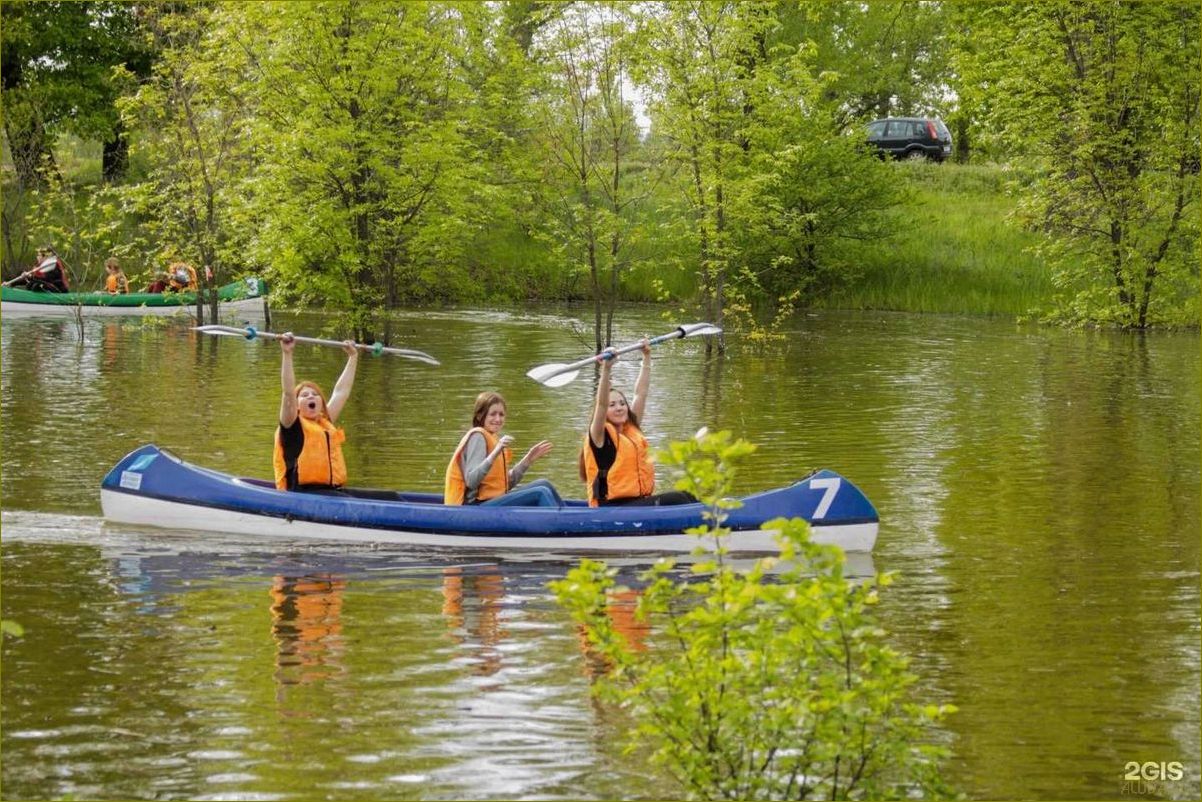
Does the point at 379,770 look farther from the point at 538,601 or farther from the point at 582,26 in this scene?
the point at 582,26

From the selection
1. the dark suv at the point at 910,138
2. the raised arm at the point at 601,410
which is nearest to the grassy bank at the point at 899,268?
the dark suv at the point at 910,138

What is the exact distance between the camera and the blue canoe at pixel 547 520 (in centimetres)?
1095

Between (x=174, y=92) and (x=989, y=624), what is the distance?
19.4 meters

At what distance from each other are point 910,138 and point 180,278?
68.7 ft

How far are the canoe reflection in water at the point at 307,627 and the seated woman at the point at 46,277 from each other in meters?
21.8

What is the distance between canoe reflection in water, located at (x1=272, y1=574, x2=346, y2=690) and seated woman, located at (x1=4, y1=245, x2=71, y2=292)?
21810 mm

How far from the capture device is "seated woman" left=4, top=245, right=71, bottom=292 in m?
30.4

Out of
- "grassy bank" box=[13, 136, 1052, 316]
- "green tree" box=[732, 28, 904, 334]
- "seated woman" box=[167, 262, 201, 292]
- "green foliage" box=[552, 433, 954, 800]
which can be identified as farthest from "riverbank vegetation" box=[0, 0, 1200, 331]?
"green foliage" box=[552, 433, 954, 800]

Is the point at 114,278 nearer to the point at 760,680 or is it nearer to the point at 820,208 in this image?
the point at 820,208

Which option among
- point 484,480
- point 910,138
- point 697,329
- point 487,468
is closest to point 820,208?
point 910,138

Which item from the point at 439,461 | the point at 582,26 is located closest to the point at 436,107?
the point at 582,26

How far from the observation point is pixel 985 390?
21.1 meters

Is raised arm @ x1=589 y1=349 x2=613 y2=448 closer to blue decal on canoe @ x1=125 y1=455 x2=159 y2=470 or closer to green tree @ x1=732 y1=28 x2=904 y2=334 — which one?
blue decal on canoe @ x1=125 y1=455 x2=159 y2=470

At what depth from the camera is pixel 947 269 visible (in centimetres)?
3406
